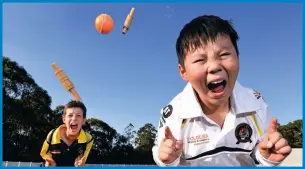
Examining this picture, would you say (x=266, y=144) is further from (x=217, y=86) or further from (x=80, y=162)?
(x=80, y=162)

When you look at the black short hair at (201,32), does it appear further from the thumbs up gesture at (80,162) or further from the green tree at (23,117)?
the green tree at (23,117)

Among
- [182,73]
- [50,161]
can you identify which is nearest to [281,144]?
[182,73]

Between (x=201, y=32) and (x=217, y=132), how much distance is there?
0.71m

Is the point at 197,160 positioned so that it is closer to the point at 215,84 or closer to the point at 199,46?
the point at 215,84

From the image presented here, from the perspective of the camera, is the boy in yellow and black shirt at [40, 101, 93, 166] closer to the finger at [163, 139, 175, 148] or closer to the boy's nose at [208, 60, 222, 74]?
the finger at [163, 139, 175, 148]

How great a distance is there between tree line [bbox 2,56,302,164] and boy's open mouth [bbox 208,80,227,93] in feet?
30.2

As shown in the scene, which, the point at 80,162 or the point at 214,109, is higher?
the point at 214,109

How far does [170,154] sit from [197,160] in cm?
47

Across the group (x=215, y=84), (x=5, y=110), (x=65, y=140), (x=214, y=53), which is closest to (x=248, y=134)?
(x=215, y=84)

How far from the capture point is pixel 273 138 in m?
1.84

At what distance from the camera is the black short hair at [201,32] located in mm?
2339

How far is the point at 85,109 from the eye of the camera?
3885 millimetres

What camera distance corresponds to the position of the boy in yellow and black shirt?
3540mm

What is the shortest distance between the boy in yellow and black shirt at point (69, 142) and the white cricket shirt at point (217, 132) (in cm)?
150
